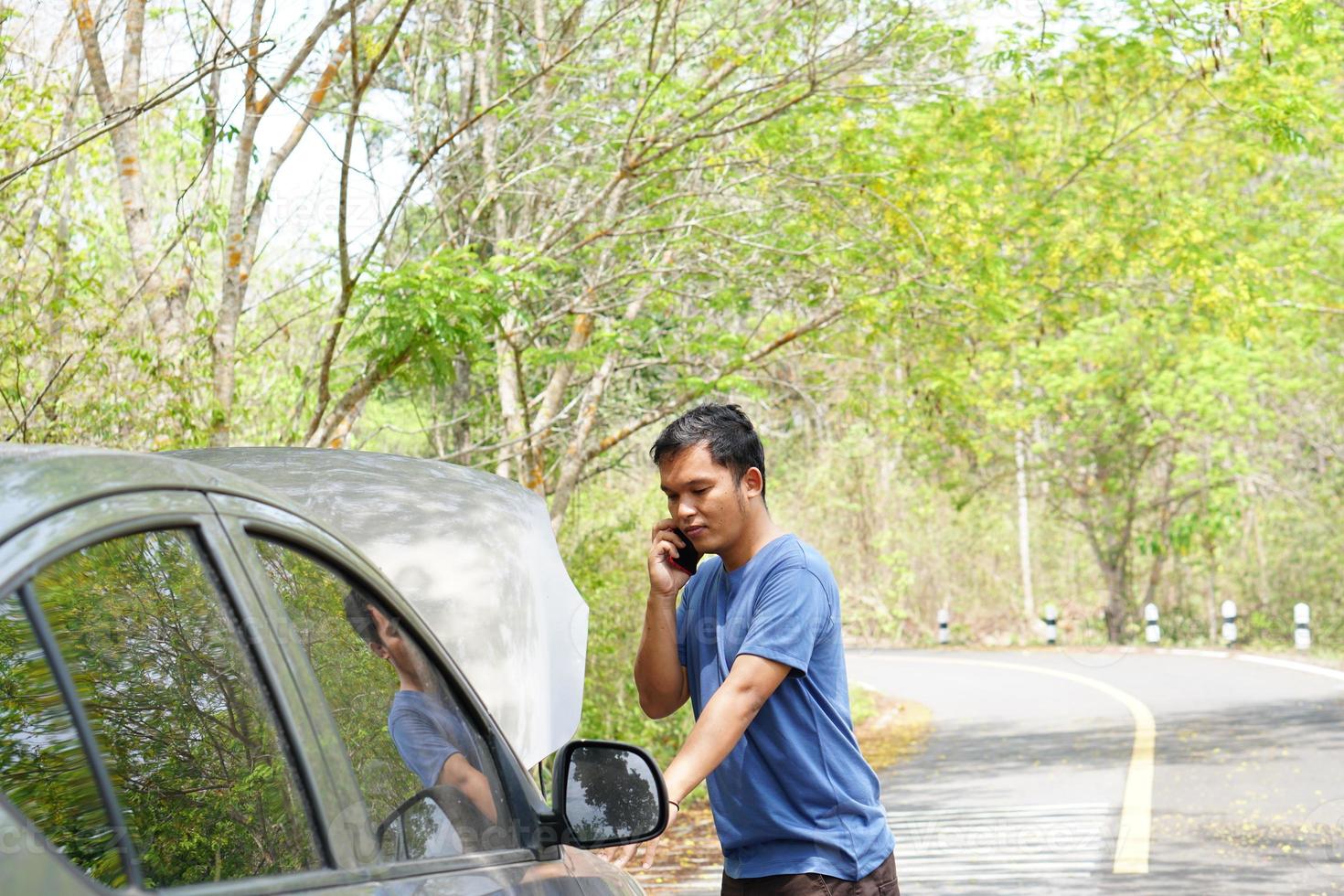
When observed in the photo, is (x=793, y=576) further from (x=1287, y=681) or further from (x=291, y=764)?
(x=1287, y=681)

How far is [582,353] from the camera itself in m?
12.4

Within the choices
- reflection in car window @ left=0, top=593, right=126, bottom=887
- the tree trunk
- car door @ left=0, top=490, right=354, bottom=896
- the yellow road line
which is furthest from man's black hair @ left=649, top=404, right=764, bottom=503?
the tree trunk

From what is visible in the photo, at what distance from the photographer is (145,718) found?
2.05m

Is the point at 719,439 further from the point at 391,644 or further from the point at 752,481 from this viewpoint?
the point at 391,644

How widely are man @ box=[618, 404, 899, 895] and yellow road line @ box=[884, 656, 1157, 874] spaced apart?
18.9 feet

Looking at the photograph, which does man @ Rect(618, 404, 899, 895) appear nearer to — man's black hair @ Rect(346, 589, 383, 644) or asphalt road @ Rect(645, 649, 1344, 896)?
man's black hair @ Rect(346, 589, 383, 644)

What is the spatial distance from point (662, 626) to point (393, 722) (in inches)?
62.1

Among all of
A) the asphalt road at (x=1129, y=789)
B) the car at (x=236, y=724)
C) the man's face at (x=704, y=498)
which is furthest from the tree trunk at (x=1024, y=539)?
the car at (x=236, y=724)

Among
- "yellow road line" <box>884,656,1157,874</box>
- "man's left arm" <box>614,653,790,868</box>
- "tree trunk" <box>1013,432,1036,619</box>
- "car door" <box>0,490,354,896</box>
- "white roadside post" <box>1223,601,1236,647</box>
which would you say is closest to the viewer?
"car door" <box>0,490,354,896</box>

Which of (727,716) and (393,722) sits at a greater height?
(393,722)

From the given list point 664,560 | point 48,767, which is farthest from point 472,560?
point 48,767

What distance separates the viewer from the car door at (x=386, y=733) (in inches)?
87.9

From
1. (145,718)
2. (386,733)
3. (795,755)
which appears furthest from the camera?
(795,755)

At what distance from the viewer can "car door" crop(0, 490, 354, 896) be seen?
1687 millimetres
